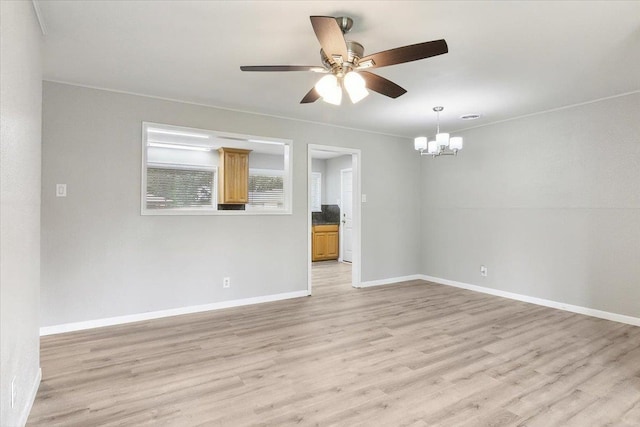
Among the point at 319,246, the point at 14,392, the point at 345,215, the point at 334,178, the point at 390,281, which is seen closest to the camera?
the point at 14,392

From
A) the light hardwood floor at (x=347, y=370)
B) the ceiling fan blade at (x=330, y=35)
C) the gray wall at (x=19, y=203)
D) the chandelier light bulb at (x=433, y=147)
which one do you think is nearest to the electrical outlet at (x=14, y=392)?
the gray wall at (x=19, y=203)

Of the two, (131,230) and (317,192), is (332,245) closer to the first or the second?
(317,192)

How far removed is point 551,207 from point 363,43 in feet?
11.1

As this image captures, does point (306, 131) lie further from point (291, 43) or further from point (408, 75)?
point (291, 43)

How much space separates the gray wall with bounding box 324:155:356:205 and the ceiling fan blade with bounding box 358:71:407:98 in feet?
17.6

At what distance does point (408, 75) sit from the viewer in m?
3.21

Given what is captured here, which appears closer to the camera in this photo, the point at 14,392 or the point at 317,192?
the point at 14,392

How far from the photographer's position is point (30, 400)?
211cm

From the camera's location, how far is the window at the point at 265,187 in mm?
6969

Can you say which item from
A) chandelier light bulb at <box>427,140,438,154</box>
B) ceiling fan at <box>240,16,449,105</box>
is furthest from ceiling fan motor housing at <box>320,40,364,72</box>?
chandelier light bulb at <box>427,140,438,154</box>

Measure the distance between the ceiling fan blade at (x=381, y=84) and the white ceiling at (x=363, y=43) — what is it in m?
0.30

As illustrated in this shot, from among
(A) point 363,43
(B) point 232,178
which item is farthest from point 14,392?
(B) point 232,178

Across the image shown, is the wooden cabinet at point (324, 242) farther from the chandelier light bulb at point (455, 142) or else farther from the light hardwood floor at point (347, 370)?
the chandelier light bulb at point (455, 142)

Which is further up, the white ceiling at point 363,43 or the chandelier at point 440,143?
the white ceiling at point 363,43
